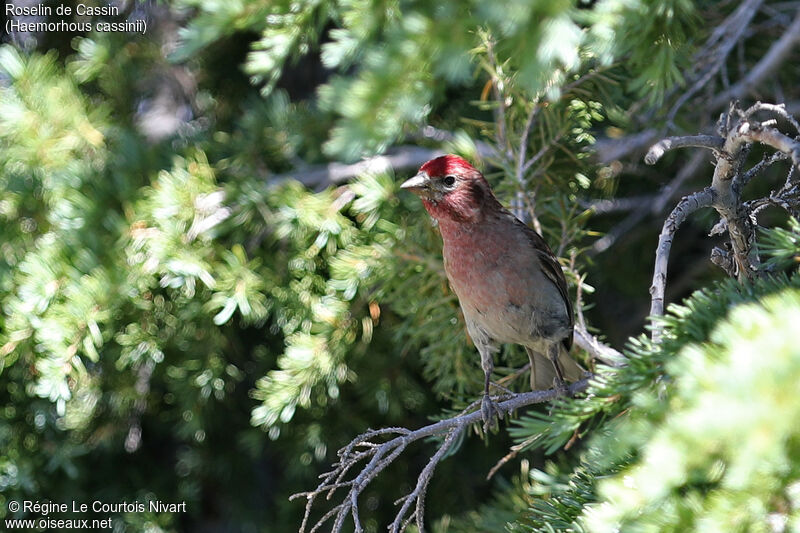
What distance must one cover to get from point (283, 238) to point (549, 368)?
1100 millimetres

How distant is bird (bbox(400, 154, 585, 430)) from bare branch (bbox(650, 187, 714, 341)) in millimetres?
797

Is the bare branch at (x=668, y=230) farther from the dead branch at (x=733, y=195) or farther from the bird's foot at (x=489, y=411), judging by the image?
the bird's foot at (x=489, y=411)

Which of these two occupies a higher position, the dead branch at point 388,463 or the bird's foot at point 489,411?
the dead branch at point 388,463

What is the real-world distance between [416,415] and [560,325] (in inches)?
43.8

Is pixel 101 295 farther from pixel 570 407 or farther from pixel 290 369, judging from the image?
pixel 570 407

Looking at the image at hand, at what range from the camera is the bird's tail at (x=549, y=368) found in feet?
8.00

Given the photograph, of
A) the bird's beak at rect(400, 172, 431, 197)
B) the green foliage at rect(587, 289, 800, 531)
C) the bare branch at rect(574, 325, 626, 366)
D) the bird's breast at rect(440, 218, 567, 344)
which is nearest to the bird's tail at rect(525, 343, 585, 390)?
the bird's breast at rect(440, 218, 567, 344)

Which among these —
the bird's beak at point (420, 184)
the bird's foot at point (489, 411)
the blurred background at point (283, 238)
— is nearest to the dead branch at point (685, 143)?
the blurred background at point (283, 238)

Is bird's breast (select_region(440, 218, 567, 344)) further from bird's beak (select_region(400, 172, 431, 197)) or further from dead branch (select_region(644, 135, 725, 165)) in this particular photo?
dead branch (select_region(644, 135, 725, 165))

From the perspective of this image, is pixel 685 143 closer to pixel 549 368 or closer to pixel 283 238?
pixel 549 368

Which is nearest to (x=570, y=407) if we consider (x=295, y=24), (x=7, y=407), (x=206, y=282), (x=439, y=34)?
(x=439, y=34)

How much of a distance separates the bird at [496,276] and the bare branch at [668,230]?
0.80 meters

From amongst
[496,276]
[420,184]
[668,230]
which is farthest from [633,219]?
[668,230]

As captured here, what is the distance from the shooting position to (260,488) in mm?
3645
